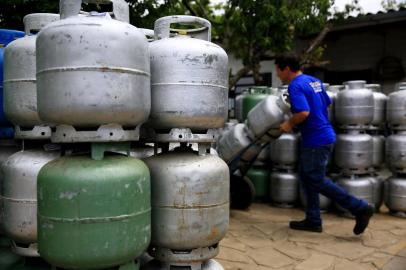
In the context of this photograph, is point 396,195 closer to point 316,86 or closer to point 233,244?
point 316,86

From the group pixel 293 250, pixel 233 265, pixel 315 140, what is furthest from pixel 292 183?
pixel 233 265

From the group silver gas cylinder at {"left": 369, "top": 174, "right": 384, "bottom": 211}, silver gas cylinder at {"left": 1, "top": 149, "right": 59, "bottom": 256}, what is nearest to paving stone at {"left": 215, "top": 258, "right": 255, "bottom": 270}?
silver gas cylinder at {"left": 1, "top": 149, "right": 59, "bottom": 256}

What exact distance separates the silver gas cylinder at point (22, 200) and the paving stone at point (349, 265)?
8.86 feet

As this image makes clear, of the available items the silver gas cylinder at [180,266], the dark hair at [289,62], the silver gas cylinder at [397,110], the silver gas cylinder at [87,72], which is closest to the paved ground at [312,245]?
the silver gas cylinder at [180,266]

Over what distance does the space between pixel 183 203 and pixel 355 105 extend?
157 inches

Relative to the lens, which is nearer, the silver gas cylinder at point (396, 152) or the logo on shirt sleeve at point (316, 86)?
the logo on shirt sleeve at point (316, 86)

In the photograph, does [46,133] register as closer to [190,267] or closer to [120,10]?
[120,10]

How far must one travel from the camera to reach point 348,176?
5.88 m

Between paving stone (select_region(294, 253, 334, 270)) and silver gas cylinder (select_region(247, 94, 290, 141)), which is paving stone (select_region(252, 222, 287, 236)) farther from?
silver gas cylinder (select_region(247, 94, 290, 141))

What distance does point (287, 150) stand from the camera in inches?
244

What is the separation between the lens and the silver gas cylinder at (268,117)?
16.1ft

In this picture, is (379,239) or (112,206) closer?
(112,206)

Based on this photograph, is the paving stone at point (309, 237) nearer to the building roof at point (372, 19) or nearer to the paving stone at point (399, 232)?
the paving stone at point (399, 232)

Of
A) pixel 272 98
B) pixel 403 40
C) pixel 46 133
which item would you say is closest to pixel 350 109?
pixel 272 98
